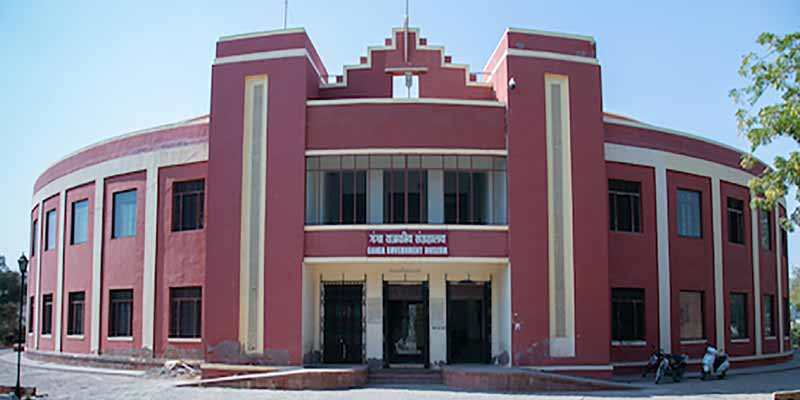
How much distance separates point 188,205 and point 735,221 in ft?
61.2

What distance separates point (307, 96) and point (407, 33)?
4218mm

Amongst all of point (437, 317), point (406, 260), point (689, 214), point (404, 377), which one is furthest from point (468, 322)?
point (689, 214)

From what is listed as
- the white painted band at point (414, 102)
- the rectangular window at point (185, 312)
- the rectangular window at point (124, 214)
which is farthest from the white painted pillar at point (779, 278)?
the rectangular window at point (124, 214)

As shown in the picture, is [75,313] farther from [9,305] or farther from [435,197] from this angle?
[9,305]

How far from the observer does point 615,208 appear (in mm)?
24281

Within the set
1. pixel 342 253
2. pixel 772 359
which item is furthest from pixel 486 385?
pixel 772 359

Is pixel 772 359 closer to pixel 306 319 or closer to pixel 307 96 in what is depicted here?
pixel 306 319

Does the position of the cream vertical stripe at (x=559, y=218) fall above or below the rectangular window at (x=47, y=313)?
above

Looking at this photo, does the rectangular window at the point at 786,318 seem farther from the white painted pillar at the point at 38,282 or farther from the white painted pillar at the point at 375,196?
the white painted pillar at the point at 38,282

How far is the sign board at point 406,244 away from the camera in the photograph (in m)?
21.0

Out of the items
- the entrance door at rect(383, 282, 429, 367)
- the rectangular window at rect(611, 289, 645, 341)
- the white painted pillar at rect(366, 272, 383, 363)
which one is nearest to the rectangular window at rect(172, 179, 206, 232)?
the white painted pillar at rect(366, 272, 383, 363)

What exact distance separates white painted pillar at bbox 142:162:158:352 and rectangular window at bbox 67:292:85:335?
3.72m

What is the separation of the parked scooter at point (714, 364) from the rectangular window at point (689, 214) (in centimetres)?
448

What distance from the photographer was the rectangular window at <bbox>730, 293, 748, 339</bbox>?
2667 centimetres
